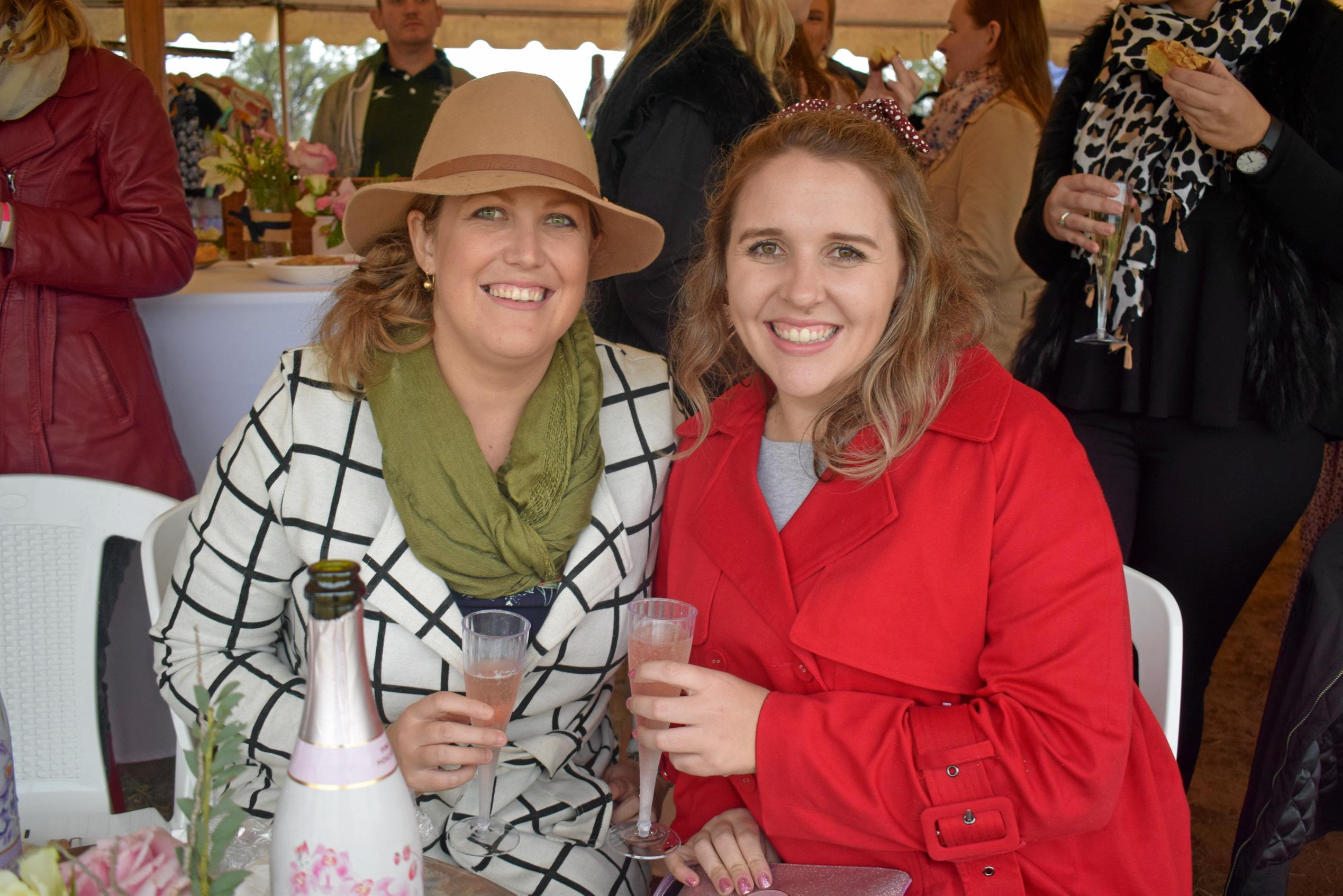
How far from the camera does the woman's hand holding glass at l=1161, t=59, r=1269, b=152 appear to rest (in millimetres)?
2049

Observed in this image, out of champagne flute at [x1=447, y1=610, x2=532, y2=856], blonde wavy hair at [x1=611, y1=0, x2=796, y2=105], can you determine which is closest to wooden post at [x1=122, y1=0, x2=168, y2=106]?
blonde wavy hair at [x1=611, y1=0, x2=796, y2=105]

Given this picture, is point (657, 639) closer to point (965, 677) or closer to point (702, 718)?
point (702, 718)

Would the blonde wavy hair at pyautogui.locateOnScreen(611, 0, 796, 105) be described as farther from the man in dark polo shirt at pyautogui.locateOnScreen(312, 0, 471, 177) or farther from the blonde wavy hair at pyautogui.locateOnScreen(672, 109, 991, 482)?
the man in dark polo shirt at pyautogui.locateOnScreen(312, 0, 471, 177)

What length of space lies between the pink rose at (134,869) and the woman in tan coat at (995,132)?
3179 mm

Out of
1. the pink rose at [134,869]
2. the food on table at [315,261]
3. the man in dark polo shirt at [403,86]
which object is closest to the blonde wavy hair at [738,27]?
the food on table at [315,261]

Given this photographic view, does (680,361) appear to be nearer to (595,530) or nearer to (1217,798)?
(595,530)

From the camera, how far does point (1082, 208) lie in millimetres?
2320

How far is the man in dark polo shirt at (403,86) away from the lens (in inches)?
200

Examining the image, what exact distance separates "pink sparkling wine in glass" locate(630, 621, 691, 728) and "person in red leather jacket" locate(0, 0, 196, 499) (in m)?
1.70

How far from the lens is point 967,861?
1.42 metres

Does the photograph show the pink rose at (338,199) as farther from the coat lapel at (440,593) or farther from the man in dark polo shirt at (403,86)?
the coat lapel at (440,593)

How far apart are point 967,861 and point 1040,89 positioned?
3.13 m

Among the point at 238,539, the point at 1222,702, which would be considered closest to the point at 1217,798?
the point at 1222,702

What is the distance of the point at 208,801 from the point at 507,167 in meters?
1.18
